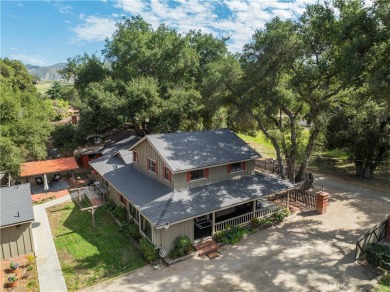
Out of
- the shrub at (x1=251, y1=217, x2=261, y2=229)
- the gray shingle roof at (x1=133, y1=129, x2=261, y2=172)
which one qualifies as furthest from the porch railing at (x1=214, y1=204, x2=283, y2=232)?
the gray shingle roof at (x1=133, y1=129, x2=261, y2=172)

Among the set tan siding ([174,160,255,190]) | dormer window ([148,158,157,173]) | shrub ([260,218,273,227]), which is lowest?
shrub ([260,218,273,227])

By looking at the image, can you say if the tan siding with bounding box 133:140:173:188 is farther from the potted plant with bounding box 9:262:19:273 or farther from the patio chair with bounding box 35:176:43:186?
the patio chair with bounding box 35:176:43:186

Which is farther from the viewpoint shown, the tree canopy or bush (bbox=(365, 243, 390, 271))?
the tree canopy

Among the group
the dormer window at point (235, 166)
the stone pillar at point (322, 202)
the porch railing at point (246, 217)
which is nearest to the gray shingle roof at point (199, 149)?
the dormer window at point (235, 166)

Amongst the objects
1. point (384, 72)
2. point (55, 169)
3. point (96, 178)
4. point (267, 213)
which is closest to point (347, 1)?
point (384, 72)

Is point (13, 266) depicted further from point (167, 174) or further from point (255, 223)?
point (255, 223)

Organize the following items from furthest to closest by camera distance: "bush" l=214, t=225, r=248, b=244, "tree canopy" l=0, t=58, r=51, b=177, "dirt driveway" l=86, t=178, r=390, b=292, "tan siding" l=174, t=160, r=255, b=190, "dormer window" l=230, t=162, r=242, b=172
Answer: "tree canopy" l=0, t=58, r=51, b=177, "dormer window" l=230, t=162, r=242, b=172, "tan siding" l=174, t=160, r=255, b=190, "bush" l=214, t=225, r=248, b=244, "dirt driveway" l=86, t=178, r=390, b=292

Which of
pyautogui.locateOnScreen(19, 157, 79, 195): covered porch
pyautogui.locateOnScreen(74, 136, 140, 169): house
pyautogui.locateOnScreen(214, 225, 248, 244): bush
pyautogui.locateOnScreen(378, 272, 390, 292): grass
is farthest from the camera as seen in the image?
pyautogui.locateOnScreen(74, 136, 140, 169): house
